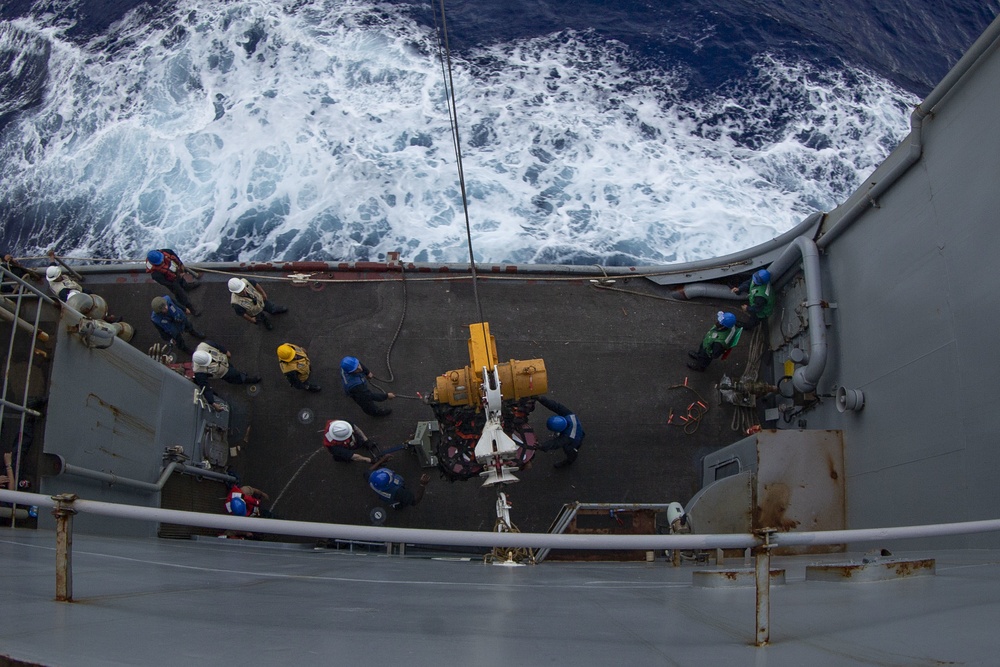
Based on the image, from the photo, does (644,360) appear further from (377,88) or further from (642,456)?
(377,88)

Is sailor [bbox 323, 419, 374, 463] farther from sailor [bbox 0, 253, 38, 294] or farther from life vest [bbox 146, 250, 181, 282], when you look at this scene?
sailor [bbox 0, 253, 38, 294]

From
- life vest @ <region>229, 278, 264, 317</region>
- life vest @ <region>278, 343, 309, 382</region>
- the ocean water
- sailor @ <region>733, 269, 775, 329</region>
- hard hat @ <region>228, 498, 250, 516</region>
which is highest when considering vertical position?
the ocean water

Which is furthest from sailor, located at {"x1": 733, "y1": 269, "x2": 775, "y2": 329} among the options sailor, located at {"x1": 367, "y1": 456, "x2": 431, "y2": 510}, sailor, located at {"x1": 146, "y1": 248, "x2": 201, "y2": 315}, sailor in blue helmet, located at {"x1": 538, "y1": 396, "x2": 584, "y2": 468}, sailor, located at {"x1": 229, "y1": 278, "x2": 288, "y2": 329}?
sailor, located at {"x1": 146, "y1": 248, "x2": 201, "y2": 315}

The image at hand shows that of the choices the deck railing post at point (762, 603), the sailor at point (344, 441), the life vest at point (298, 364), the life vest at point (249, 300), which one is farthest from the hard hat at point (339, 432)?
the deck railing post at point (762, 603)

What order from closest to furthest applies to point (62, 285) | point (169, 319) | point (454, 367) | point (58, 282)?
1. point (169, 319)
2. point (62, 285)
3. point (58, 282)
4. point (454, 367)

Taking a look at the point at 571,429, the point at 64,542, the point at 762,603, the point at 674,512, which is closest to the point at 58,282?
the point at 571,429

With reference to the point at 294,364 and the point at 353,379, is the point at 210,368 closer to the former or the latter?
the point at 294,364
